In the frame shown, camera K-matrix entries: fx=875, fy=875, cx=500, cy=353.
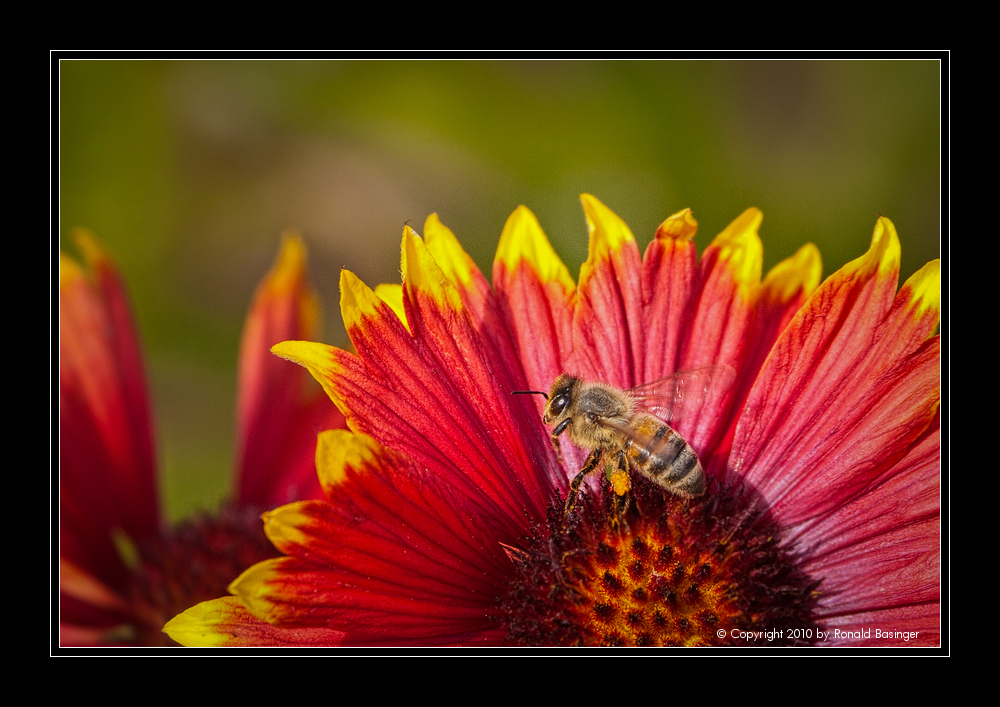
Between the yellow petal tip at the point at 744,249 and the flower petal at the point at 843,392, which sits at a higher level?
the yellow petal tip at the point at 744,249

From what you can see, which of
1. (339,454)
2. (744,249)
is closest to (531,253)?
(744,249)

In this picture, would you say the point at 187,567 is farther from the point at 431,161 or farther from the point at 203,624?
the point at 431,161

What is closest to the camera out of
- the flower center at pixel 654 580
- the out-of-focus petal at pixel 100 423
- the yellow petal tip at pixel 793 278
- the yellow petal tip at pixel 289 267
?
the flower center at pixel 654 580

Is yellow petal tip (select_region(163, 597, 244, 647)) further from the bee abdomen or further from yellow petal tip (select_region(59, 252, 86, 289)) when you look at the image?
yellow petal tip (select_region(59, 252, 86, 289))

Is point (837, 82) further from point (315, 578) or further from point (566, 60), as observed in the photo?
point (315, 578)

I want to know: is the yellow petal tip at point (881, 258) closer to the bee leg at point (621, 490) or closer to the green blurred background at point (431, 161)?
the green blurred background at point (431, 161)

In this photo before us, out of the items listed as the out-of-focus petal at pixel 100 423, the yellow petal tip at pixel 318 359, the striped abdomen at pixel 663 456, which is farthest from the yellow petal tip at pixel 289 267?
the striped abdomen at pixel 663 456

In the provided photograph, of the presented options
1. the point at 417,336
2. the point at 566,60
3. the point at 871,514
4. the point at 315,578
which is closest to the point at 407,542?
the point at 315,578
